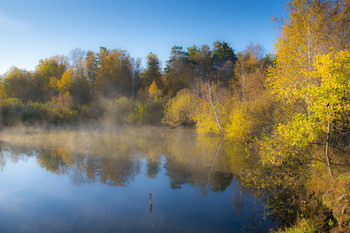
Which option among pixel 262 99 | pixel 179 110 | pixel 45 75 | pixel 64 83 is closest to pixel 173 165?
pixel 262 99

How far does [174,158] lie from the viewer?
1622 centimetres

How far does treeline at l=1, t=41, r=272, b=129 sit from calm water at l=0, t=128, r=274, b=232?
17608 mm

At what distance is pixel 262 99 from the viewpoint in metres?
17.6

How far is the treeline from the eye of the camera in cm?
3553

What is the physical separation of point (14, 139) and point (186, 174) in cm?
1903

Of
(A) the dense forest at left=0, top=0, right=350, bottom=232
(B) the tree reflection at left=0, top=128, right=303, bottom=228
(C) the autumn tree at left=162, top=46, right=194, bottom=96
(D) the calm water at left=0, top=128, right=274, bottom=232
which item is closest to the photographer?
(A) the dense forest at left=0, top=0, right=350, bottom=232

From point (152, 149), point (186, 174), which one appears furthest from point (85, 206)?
point (152, 149)

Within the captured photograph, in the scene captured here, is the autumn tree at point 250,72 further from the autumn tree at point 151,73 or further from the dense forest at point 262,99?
the autumn tree at point 151,73

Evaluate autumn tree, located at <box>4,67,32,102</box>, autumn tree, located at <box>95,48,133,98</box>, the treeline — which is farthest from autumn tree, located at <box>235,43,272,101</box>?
autumn tree, located at <box>4,67,32,102</box>

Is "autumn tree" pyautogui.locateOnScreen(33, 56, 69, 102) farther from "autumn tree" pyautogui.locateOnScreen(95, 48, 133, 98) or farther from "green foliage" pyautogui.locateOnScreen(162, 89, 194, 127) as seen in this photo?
"green foliage" pyautogui.locateOnScreen(162, 89, 194, 127)

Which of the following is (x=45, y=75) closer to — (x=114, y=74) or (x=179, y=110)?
(x=114, y=74)

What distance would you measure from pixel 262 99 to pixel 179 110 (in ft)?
53.3

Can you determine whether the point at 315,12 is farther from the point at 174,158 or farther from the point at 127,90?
the point at 127,90

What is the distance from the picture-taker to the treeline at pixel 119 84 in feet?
117
